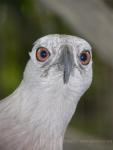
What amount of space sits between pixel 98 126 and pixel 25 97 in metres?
0.44

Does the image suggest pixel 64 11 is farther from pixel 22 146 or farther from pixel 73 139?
pixel 22 146

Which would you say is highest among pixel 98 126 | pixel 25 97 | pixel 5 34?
pixel 5 34

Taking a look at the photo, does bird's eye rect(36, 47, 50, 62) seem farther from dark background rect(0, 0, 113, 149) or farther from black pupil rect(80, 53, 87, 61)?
dark background rect(0, 0, 113, 149)

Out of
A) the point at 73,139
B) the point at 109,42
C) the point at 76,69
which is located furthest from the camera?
the point at 109,42

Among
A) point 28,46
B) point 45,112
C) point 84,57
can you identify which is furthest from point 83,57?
point 28,46

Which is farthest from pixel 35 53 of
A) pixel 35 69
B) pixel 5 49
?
pixel 5 49

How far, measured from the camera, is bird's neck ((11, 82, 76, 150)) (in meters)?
0.68

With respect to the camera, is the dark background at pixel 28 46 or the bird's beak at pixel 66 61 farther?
the dark background at pixel 28 46

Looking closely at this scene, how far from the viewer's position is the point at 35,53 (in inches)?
26.4

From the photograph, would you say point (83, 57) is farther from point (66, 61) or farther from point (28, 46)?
point (28, 46)

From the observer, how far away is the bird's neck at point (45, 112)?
68cm

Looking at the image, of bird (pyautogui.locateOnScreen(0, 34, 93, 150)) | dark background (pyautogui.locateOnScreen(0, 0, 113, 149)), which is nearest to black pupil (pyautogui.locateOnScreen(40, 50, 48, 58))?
bird (pyautogui.locateOnScreen(0, 34, 93, 150))

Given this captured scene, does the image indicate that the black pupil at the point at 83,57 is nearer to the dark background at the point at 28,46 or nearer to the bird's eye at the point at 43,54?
the bird's eye at the point at 43,54

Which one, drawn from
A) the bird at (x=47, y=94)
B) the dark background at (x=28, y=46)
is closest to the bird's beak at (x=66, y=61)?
the bird at (x=47, y=94)
